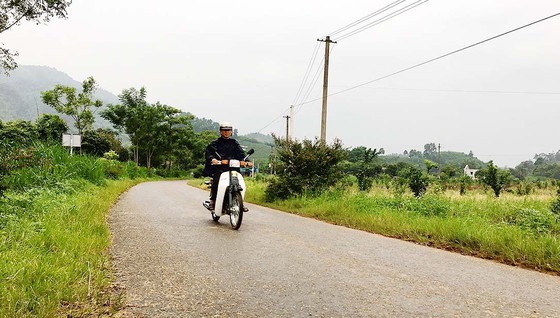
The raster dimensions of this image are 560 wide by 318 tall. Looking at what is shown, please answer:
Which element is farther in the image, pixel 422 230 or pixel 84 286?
pixel 422 230

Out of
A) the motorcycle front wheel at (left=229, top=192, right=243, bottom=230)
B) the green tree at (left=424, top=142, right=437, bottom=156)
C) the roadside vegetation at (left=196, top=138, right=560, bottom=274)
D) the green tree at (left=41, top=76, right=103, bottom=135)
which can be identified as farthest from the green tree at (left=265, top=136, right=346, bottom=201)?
the green tree at (left=424, top=142, right=437, bottom=156)

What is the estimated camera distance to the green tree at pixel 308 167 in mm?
11891

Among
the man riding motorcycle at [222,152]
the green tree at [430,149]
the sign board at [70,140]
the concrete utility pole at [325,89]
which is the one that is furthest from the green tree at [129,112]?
the green tree at [430,149]

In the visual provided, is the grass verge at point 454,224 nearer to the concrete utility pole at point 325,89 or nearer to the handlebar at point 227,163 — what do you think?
the handlebar at point 227,163

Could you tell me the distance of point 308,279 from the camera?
12.2 ft

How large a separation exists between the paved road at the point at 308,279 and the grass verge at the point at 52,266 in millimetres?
238

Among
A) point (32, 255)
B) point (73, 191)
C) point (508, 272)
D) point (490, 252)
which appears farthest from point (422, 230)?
point (73, 191)

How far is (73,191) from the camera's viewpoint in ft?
30.7

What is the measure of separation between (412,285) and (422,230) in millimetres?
3339

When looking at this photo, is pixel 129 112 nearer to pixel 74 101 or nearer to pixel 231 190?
pixel 74 101

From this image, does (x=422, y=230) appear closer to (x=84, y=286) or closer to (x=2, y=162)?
(x=84, y=286)

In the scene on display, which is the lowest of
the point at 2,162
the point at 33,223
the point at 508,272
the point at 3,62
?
the point at 508,272

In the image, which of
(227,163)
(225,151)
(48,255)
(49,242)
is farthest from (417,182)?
(48,255)

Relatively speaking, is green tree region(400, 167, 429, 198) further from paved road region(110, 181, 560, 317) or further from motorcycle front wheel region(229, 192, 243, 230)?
motorcycle front wheel region(229, 192, 243, 230)
